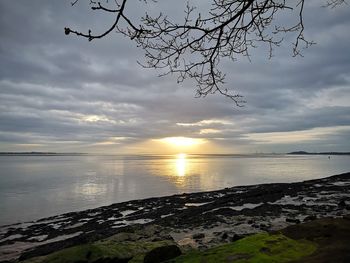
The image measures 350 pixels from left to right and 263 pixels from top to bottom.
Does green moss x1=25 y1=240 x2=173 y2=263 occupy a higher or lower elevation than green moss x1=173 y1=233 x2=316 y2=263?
lower

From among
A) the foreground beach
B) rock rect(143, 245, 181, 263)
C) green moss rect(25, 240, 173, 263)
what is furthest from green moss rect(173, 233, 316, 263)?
green moss rect(25, 240, 173, 263)

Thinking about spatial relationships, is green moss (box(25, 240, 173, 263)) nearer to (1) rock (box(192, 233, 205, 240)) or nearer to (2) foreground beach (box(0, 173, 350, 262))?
(2) foreground beach (box(0, 173, 350, 262))

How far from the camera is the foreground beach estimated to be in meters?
11.1

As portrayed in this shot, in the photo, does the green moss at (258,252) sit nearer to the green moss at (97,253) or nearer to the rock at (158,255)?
the rock at (158,255)

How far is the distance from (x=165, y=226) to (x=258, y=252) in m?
13.3

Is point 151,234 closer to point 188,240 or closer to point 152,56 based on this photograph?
point 188,240

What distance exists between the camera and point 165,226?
1809 cm

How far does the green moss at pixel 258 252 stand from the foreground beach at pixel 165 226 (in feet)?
0.92

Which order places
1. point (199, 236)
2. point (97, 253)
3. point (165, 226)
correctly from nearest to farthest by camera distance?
1. point (97, 253)
2. point (199, 236)
3. point (165, 226)

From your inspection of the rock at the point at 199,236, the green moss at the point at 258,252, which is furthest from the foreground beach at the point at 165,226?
the green moss at the point at 258,252

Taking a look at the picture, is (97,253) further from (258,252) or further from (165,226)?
(165,226)

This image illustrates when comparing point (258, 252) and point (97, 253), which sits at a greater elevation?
point (258, 252)

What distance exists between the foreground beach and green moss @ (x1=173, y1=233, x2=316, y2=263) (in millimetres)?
282

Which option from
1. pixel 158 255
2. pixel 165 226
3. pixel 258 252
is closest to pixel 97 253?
pixel 158 255
